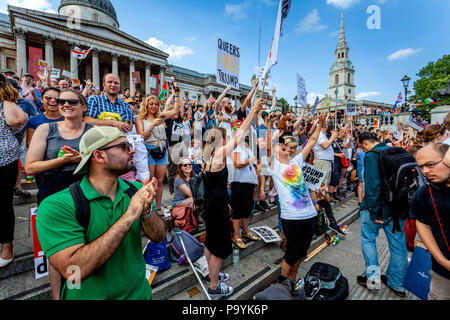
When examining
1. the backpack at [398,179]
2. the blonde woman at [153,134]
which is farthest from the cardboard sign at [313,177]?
the blonde woman at [153,134]

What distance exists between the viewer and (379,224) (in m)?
3.14

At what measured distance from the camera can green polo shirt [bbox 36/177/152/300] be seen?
3.83 feet

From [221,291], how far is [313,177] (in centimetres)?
257

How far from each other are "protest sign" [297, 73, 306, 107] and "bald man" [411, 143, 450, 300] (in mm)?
4971

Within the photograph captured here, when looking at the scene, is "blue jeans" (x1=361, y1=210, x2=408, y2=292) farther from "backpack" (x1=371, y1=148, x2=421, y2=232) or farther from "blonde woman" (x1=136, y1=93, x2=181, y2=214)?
"blonde woman" (x1=136, y1=93, x2=181, y2=214)

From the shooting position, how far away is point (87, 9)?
3547 centimetres

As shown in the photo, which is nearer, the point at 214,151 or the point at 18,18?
the point at 214,151

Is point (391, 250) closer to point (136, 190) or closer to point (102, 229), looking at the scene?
point (136, 190)

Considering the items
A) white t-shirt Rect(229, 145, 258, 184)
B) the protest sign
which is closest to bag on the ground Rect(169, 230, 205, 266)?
white t-shirt Rect(229, 145, 258, 184)

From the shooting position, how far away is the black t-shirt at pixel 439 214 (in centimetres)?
188

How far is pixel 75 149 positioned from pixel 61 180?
334 mm

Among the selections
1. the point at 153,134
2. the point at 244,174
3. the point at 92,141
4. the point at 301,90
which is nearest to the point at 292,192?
the point at 244,174

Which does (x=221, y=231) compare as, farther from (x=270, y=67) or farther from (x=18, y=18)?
(x=18, y=18)

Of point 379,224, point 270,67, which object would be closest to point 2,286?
point 270,67
